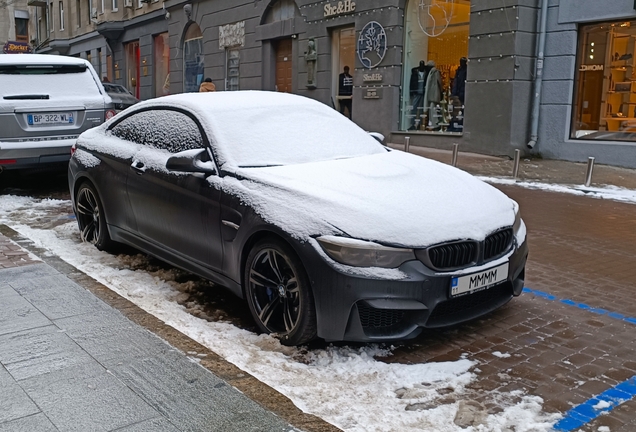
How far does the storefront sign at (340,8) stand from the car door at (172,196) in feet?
42.5

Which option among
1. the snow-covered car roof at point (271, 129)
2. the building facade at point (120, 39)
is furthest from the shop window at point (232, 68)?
the snow-covered car roof at point (271, 129)

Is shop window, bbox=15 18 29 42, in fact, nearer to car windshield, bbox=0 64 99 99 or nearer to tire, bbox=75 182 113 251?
car windshield, bbox=0 64 99 99

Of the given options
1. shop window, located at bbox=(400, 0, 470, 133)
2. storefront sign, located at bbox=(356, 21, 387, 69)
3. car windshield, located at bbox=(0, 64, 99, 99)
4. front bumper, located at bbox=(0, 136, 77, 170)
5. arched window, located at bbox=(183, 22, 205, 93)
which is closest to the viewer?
front bumper, located at bbox=(0, 136, 77, 170)

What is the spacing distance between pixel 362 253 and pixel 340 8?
15.4 meters

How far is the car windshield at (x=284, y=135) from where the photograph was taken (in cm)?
475

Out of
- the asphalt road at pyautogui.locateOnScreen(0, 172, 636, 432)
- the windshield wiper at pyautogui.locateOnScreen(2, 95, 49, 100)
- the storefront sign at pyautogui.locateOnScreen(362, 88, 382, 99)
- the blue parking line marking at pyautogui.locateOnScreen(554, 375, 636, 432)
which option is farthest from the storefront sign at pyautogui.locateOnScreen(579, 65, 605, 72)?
the blue parking line marking at pyautogui.locateOnScreen(554, 375, 636, 432)

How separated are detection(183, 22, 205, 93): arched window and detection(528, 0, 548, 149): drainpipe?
14.8 m

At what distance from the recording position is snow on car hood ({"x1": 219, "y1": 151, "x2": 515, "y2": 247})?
152 inches

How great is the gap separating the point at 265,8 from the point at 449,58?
7.79 meters

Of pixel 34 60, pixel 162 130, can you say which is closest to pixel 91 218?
pixel 162 130

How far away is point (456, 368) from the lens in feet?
12.6

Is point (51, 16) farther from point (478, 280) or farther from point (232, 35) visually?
point (478, 280)

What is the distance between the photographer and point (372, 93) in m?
17.5

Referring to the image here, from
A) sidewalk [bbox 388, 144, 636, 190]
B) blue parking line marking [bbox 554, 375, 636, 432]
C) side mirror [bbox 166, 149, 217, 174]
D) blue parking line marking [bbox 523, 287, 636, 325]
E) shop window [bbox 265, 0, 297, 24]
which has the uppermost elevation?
shop window [bbox 265, 0, 297, 24]
